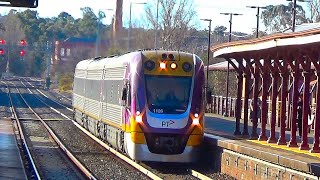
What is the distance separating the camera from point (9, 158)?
23.8m

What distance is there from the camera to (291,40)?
16.9 metres

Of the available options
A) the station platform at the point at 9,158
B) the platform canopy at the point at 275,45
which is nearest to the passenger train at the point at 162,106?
the platform canopy at the point at 275,45

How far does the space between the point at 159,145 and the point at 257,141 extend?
286cm

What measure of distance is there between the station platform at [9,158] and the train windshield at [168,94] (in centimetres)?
373

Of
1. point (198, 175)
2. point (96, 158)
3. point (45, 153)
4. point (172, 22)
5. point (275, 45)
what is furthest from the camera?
point (172, 22)

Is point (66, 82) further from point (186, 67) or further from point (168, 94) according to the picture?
point (168, 94)

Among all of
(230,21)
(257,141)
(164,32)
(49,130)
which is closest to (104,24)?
(164,32)

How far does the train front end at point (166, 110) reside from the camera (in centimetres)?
2081

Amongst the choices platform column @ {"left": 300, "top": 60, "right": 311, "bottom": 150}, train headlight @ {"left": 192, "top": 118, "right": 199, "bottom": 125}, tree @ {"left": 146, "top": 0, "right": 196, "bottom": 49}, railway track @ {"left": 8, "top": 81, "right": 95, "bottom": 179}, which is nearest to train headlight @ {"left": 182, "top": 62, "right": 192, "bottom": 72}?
train headlight @ {"left": 192, "top": 118, "right": 199, "bottom": 125}

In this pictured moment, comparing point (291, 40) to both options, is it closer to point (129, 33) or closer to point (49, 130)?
point (49, 130)

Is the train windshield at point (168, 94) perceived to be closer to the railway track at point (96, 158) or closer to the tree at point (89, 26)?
the railway track at point (96, 158)

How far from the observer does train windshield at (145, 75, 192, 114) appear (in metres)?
21.0

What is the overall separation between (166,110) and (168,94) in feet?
1.65

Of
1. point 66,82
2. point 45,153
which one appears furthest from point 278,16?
point 45,153
